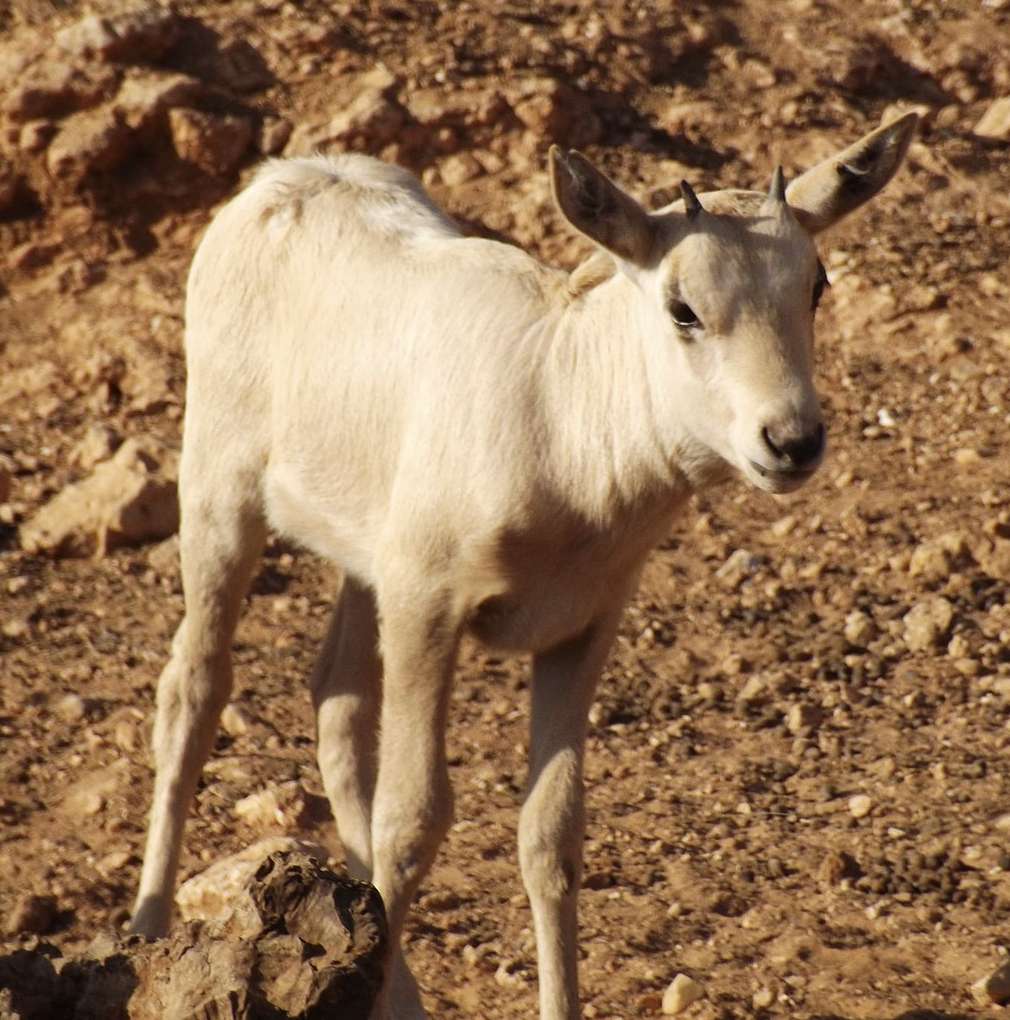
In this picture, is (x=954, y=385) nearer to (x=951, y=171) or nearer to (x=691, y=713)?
(x=951, y=171)

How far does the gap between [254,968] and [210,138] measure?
25.7 feet

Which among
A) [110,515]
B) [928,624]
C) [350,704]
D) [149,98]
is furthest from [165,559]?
[928,624]

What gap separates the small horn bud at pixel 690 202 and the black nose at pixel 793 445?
0.71 meters

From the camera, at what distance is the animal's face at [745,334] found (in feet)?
16.6

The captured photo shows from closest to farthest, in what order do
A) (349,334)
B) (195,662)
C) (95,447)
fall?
1. (349,334)
2. (195,662)
3. (95,447)

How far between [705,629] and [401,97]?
4.62 meters

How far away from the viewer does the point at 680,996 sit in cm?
612

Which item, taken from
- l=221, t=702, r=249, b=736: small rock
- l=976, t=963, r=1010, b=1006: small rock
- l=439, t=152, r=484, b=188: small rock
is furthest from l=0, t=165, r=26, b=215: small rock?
l=976, t=963, r=1010, b=1006: small rock

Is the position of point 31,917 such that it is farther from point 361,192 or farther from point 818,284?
point 818,284

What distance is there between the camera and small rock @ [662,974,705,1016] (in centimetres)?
612

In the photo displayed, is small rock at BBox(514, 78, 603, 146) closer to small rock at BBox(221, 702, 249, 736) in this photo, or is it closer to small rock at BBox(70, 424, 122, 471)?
small rock at BBox(70, 424, 122, 471)

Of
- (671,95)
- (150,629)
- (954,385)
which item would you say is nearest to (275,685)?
(150,629)

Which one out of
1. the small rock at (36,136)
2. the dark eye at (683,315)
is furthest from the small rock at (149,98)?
the dark eye at (683,315)

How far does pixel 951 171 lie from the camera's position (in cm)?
1188
